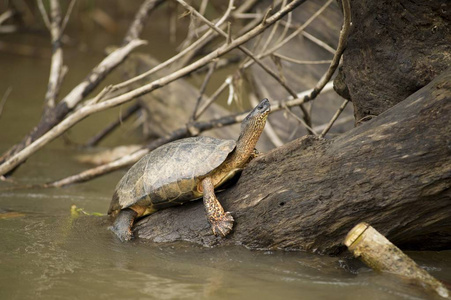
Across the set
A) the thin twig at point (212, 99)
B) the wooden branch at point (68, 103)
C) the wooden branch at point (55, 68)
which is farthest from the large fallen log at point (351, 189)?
the wooden branch at point (55, 68)

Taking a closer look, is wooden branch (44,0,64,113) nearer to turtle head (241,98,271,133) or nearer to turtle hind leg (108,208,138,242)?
turtle hind leg (108,208,138,242)

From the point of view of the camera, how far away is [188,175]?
3582 mm

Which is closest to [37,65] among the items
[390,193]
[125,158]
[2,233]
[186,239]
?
[125,158]

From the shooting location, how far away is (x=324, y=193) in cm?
329

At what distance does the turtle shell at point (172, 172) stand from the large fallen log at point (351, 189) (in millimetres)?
167

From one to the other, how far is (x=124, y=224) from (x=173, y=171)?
0.50 meters

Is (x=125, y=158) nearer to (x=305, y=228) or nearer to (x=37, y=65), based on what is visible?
(x=305, y=228)

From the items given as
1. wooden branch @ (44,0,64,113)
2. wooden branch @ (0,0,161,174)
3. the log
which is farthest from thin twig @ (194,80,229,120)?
the log

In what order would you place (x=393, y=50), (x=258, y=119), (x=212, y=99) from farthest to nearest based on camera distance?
(x=212, y=99) < (x=258, y=119) < (x=393, y=50)

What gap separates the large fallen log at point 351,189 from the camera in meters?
3.04

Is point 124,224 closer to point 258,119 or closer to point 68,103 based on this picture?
point 258,119

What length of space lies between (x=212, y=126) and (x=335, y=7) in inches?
75.3

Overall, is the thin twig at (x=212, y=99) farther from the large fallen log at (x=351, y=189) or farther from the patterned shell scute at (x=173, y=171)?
the large fallen log at (x=351, y=189)

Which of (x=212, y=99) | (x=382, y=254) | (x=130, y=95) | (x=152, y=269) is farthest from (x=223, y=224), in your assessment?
(x=212, y=99)
